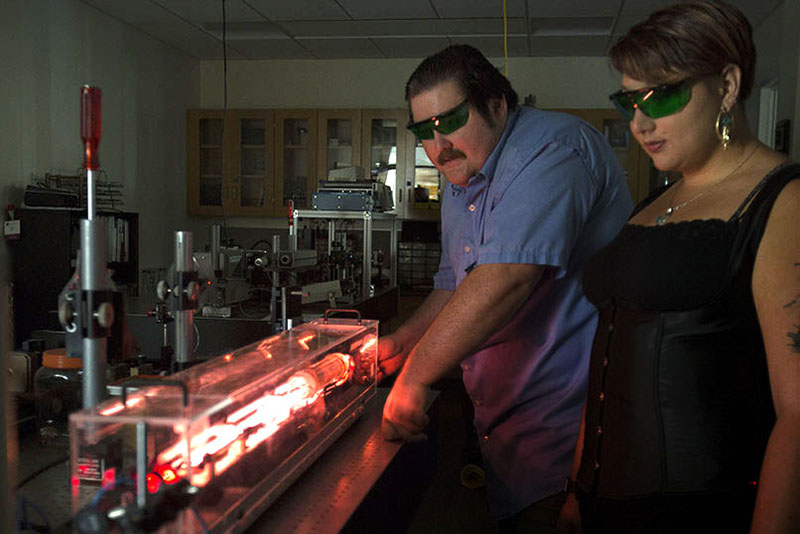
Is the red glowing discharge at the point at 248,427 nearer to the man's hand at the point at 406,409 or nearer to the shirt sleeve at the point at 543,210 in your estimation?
the man's hand at the point at 406,409

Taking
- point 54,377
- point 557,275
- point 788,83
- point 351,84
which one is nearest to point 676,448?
point 557,275

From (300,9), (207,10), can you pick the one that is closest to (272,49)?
(207,10)

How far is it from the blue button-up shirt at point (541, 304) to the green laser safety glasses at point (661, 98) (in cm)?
25

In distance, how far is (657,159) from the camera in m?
1.11

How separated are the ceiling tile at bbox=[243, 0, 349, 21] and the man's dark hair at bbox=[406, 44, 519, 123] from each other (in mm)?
3360

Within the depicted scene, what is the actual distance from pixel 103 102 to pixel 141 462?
15.4ft

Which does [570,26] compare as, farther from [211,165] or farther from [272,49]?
[211,165]

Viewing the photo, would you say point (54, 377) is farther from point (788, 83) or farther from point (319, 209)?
point (788, 83)

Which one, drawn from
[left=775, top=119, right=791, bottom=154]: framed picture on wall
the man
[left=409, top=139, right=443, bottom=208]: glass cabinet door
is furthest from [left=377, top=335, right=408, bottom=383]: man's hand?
[left=409, top=139, right=443, bottom=208]: glass cabinet door

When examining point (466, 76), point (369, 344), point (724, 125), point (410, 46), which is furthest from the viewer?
point (410, 46)

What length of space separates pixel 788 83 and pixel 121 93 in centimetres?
440

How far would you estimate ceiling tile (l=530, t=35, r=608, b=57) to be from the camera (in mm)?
5340

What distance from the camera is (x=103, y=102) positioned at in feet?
16.1

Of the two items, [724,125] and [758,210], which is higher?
[724,125]
